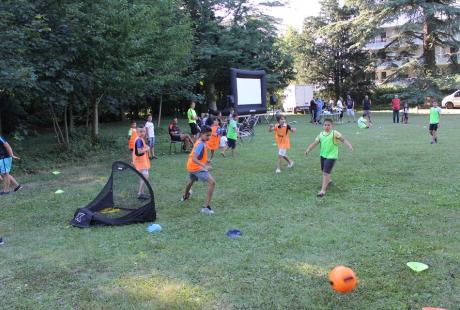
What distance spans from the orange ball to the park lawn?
94 millimetres

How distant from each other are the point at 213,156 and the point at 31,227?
26.1 ft

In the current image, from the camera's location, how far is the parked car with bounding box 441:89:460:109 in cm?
3662

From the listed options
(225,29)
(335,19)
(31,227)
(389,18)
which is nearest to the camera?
(31,227)

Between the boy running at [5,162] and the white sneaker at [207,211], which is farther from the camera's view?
the boy running at [5,162]

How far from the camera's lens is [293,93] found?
141 feet

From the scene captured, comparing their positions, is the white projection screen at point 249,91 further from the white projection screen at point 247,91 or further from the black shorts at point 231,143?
the black shorts at point 231,143

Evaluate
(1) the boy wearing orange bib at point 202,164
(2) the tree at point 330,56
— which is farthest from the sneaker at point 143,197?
(2) the tree at point 330,56

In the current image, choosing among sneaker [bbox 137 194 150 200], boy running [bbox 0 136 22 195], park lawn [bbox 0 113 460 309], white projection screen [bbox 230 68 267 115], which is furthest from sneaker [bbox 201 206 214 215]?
white projection screen [bbox 230 68 267 115]


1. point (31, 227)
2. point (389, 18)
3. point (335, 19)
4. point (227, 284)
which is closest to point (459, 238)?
point (227, 284)

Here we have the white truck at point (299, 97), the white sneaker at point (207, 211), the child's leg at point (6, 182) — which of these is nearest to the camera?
the white sneaker at point (207, 211)

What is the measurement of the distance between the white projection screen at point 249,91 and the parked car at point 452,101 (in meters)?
18.0

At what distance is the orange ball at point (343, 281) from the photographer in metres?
4.29

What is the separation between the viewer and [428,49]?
38.2m

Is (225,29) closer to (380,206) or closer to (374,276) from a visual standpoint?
(380,206)
